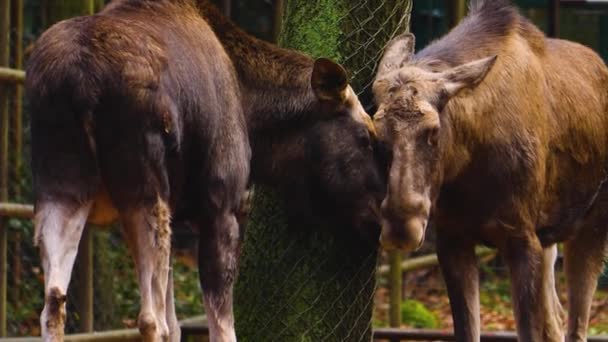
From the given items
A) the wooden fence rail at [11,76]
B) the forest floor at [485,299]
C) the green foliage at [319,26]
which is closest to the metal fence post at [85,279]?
the wooden fence rail at [11,76]

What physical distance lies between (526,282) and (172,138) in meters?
2.29

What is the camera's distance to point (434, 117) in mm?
8414

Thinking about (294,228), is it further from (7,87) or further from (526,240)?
(7,87)

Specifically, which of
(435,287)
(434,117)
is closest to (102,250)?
(434,117)

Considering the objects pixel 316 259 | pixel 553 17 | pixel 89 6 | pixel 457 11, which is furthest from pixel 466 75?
pixel 457 11

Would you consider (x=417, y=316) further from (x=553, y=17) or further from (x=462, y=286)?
(x=462, y=286)

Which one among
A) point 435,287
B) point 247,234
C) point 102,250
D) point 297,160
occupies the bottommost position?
point 435,287

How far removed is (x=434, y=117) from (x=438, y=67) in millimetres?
526

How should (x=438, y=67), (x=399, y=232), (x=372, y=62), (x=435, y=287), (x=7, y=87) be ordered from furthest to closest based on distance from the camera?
(x=435, y=287) → (x=7, y=87) → (x=372, y=62) → (x=438, y=67) → (x=399, y=232)

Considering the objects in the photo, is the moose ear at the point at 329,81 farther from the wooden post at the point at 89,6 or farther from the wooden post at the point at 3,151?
the wooden post at the point at 3,151

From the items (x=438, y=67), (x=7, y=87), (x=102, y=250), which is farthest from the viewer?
(x=102, y=250)

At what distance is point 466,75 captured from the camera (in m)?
8.63

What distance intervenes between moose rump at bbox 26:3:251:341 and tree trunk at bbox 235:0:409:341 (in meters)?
1.35

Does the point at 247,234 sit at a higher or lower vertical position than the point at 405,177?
lower
